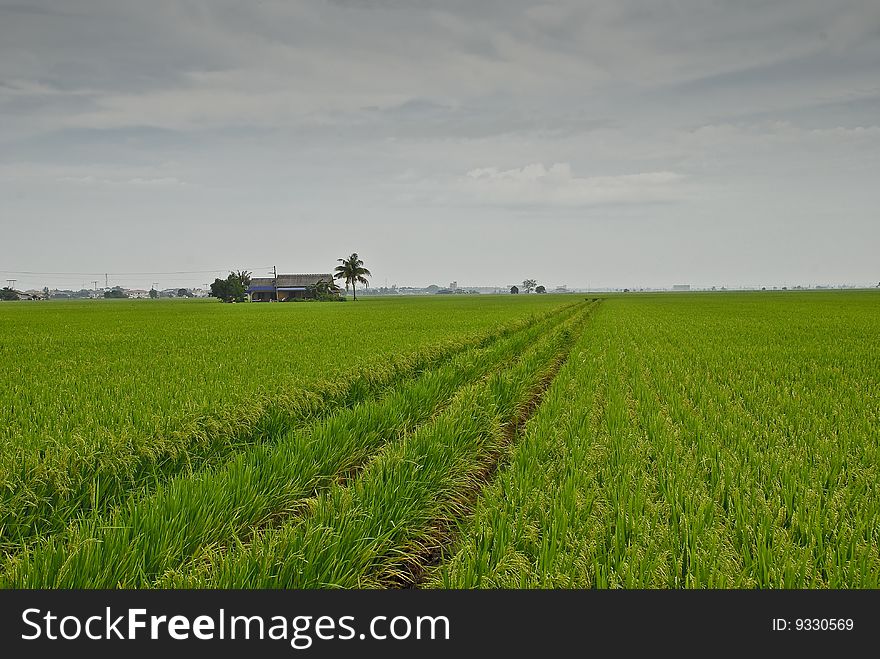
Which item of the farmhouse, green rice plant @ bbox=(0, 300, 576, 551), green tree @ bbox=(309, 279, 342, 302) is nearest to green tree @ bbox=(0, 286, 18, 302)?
the farmhouse

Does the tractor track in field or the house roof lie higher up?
the house roof

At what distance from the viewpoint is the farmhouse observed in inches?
3391

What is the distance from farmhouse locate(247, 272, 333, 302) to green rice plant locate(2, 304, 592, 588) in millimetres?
79068

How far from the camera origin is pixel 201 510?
356 cm

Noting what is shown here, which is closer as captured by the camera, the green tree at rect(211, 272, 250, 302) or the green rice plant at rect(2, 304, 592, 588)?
the green rice plant at rect(2, 304, 592, 588)

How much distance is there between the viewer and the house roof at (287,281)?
294ft

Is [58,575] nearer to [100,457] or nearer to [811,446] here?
[100,457]

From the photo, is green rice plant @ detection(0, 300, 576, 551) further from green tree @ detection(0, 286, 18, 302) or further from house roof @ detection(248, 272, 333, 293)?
green tree @ detection(0, 286, 18, 302)

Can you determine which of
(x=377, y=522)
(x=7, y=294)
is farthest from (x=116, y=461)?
(x=7, y=294)

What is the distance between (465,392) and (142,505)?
478cm

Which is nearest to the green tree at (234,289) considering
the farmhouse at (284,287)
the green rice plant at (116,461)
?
the farmhouse at (284,287)

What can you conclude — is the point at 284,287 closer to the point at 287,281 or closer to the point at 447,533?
the point at 287,281

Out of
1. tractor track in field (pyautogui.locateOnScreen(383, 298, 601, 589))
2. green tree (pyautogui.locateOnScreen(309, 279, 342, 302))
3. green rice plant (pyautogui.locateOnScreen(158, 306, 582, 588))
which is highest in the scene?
green tree (pyautogui.locateOnScreen(309, 279, 342, 302))

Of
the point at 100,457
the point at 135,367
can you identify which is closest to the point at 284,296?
the point at 135,367
